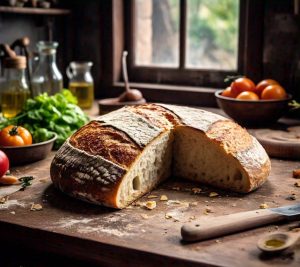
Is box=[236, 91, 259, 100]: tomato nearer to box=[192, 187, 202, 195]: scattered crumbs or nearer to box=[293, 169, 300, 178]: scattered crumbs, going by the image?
box=[293, 169, 300, 178]: scattered crumbs

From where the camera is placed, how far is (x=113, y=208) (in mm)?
1312

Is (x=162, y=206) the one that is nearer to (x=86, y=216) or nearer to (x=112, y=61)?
(x=86, y=216)

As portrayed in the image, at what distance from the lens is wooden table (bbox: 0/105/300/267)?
1.06 meters

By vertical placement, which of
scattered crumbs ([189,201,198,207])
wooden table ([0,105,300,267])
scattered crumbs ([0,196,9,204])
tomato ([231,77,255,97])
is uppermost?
tomato ([231,77,255,97])

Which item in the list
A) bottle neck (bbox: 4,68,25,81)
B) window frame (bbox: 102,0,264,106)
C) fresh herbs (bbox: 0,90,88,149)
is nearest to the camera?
fresh herbs (bbox: 0,90,88,149)

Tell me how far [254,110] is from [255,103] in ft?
0.10

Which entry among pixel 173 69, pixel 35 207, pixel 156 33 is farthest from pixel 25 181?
pixel 156 33

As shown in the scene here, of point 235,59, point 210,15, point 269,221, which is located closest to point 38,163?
point 269,221

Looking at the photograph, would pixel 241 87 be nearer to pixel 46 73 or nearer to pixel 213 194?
pixel 213 194

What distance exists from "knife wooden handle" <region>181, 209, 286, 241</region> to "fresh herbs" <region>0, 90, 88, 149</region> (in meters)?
0.81

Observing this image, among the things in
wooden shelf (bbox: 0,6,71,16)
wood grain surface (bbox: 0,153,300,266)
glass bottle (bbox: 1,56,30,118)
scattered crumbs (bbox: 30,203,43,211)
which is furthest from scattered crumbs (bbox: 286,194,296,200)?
wooden shelf (bbox: 0,6,71,16)

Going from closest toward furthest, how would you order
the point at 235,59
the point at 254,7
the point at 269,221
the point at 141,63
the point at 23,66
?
the point at 269,221, the point at 23,66, the point at 254,7, the point at 235,59, the point at 141,63

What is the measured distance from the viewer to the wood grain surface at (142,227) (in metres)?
1.06

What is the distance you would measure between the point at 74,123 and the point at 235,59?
1.00 meters
